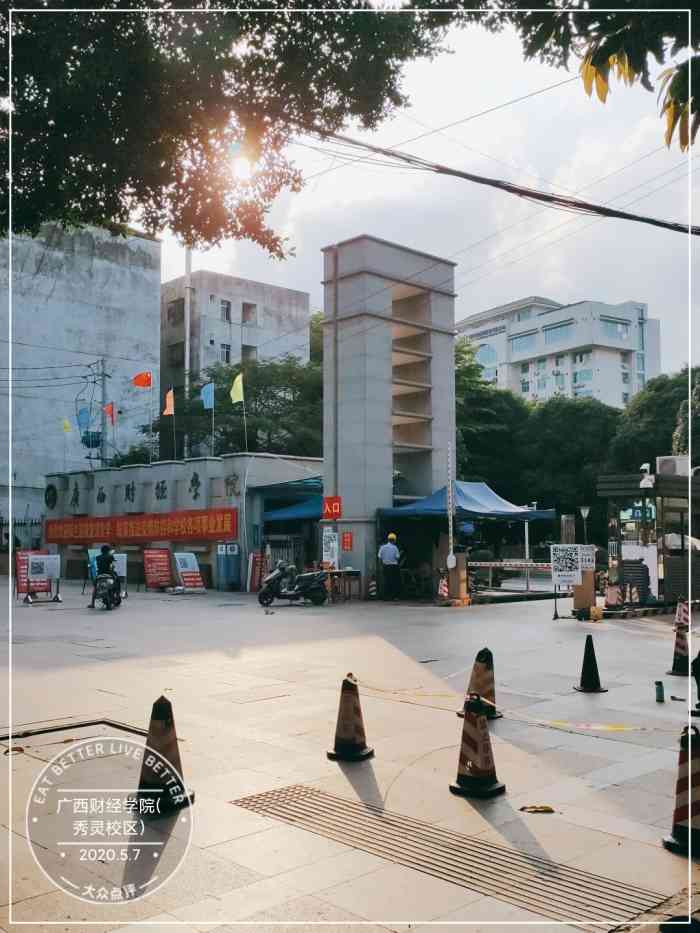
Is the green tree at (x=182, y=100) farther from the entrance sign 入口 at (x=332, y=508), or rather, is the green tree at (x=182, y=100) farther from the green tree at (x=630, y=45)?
the entrance sign 入口 at (x=332, y=508)

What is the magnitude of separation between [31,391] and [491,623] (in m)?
34.4

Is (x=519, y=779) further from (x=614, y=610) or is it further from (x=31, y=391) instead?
(x=31, y=391)

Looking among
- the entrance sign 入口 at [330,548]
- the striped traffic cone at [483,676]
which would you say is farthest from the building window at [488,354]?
the striped traffic cone at [483,676]

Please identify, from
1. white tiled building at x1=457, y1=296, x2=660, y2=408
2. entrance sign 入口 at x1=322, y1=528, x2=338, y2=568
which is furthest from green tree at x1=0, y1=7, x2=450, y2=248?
white tiled building at x1=457, y1=296, x2=660, y2=408

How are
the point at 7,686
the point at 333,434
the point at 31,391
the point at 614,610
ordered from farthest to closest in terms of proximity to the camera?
the point at 31,391, the point at 333,434, the point at 614,610, the point at 7,686

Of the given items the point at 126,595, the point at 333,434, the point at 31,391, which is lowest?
the point at 126,595

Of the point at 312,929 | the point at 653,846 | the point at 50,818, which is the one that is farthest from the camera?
the point at 50,818

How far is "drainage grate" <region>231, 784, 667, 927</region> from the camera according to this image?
4539 mm

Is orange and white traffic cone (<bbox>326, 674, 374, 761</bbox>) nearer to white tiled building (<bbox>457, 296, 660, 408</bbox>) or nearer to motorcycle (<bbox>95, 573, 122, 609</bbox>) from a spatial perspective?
motorcycle (<bbox>95, 573, 122, 609</bbox>)

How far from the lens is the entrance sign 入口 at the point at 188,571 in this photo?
27.1 metres

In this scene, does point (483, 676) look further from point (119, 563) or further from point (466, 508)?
point (119, 563)

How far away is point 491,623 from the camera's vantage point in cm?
1791

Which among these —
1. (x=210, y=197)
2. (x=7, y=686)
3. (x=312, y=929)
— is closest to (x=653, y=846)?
(x=312, y=929)

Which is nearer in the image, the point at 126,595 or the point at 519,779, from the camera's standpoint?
the point at 519,779
